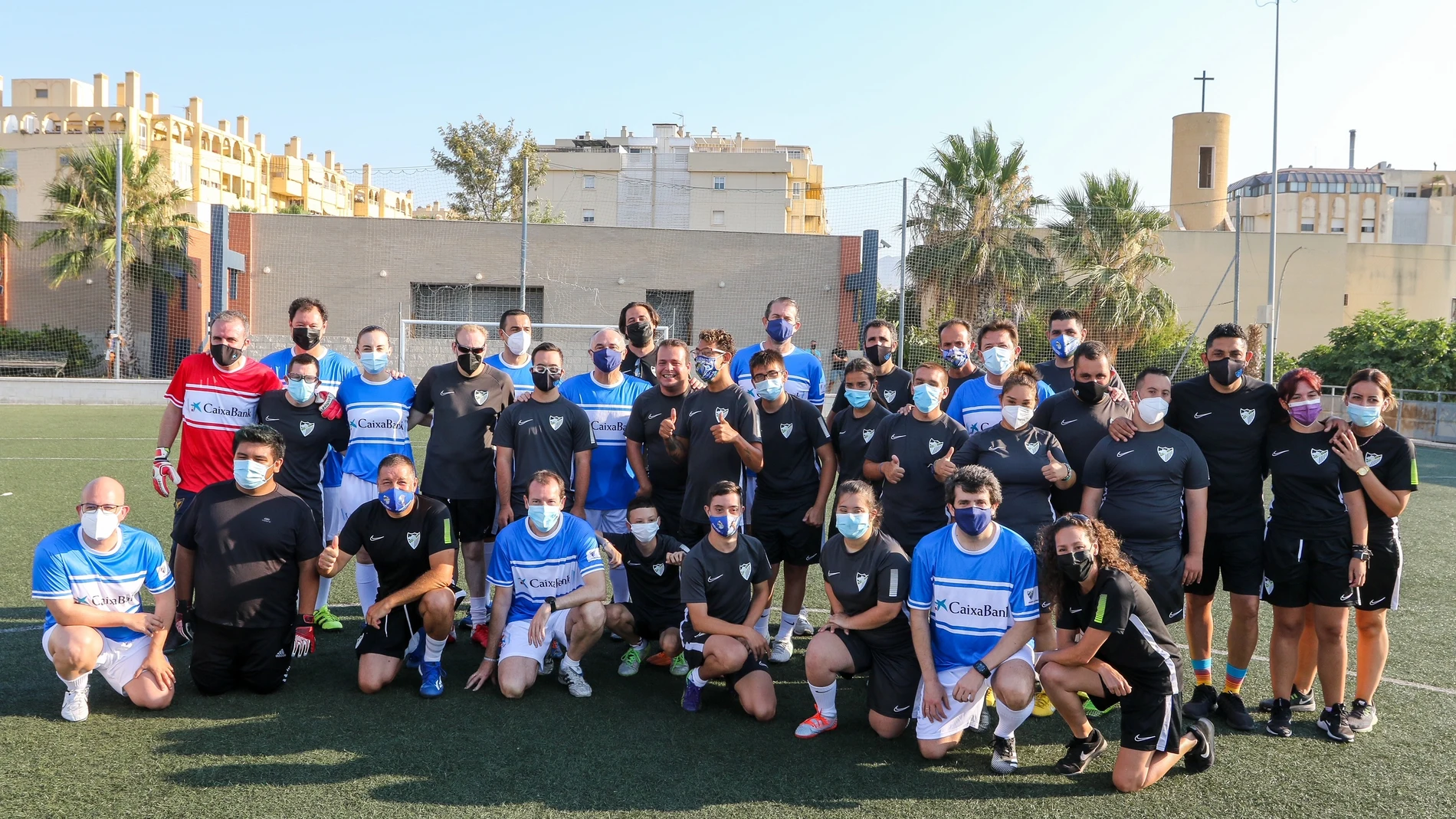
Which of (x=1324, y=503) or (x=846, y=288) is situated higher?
(x=846, y=288)

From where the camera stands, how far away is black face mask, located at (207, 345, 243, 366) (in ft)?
21.0

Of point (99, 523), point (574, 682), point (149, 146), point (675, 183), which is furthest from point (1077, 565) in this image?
point (149, 146)

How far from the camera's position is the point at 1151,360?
2212 centimetres

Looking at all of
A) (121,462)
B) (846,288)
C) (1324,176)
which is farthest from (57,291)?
(1324,176)

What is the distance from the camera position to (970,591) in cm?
497

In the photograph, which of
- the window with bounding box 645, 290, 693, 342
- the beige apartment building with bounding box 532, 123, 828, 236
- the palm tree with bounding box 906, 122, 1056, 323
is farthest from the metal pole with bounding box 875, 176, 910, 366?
the beige apartment building with bounding box 532, 123, 828, 236

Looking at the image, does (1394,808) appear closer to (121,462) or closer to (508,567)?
(508,567)

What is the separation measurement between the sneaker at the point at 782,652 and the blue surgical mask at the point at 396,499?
7.66ft

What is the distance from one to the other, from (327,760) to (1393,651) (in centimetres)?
648

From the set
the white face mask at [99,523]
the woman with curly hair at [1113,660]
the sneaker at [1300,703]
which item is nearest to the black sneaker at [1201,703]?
the sneaker at [1300,703]

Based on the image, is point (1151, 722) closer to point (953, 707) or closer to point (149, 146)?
point (953, 707)

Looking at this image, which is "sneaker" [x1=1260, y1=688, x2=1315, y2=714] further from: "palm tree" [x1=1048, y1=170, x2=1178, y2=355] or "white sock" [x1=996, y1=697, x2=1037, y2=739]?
"palm tree" [x1=1048, y1=170, x2=1178, y2=355]

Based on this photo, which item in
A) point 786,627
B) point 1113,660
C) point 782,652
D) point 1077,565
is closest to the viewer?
point 1077,565

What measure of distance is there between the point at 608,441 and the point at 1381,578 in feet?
14.6
